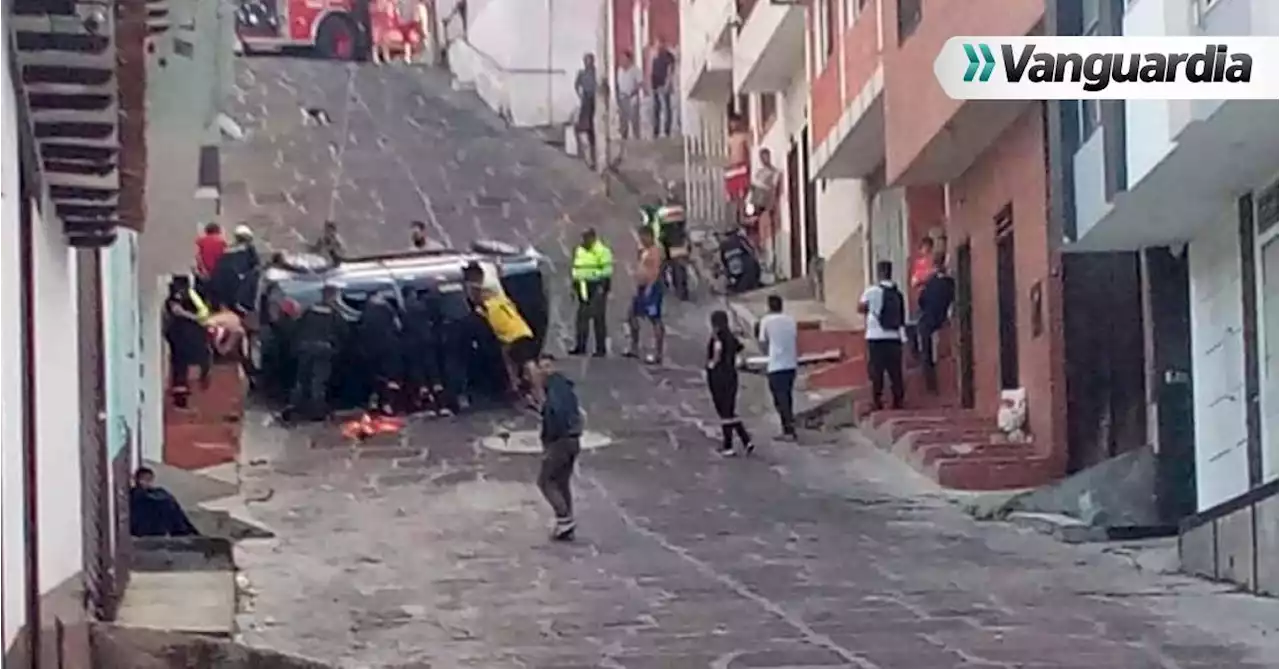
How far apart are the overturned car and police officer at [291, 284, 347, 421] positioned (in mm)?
155

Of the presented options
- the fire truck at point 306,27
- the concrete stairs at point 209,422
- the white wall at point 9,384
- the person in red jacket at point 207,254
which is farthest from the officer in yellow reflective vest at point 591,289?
the fire truck at point 306,27

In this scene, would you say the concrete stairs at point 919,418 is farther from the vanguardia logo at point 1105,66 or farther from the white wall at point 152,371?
the white wall at point 152,371

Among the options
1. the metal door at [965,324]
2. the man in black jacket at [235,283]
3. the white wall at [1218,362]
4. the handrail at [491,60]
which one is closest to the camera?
the white wall at [1218,362]

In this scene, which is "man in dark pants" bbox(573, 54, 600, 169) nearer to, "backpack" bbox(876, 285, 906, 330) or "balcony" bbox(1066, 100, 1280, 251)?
"backpack" bbox(876, 285, 906, 330)

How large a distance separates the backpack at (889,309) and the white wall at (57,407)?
36.4ft

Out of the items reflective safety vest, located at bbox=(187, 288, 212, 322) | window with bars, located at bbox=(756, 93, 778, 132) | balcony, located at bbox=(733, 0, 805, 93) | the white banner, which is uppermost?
balcony, located at bbox=(733, 0, 805, 93)

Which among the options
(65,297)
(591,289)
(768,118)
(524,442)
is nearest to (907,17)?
(591,289)

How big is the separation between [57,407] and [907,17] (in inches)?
556

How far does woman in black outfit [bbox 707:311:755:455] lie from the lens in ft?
69.3

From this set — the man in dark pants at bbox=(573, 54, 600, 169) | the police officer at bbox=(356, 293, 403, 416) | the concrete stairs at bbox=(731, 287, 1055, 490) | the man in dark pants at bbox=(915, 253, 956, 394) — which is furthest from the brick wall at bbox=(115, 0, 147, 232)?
the man in dark pants at bbox=(573, 54, 600, 169)

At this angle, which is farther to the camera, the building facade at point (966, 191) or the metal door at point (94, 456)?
the building facade at point (966, 191)

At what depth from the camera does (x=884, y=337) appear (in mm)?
22797

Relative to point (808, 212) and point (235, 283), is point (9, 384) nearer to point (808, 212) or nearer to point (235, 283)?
point (235, 283)

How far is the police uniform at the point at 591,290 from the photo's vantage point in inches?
1040
